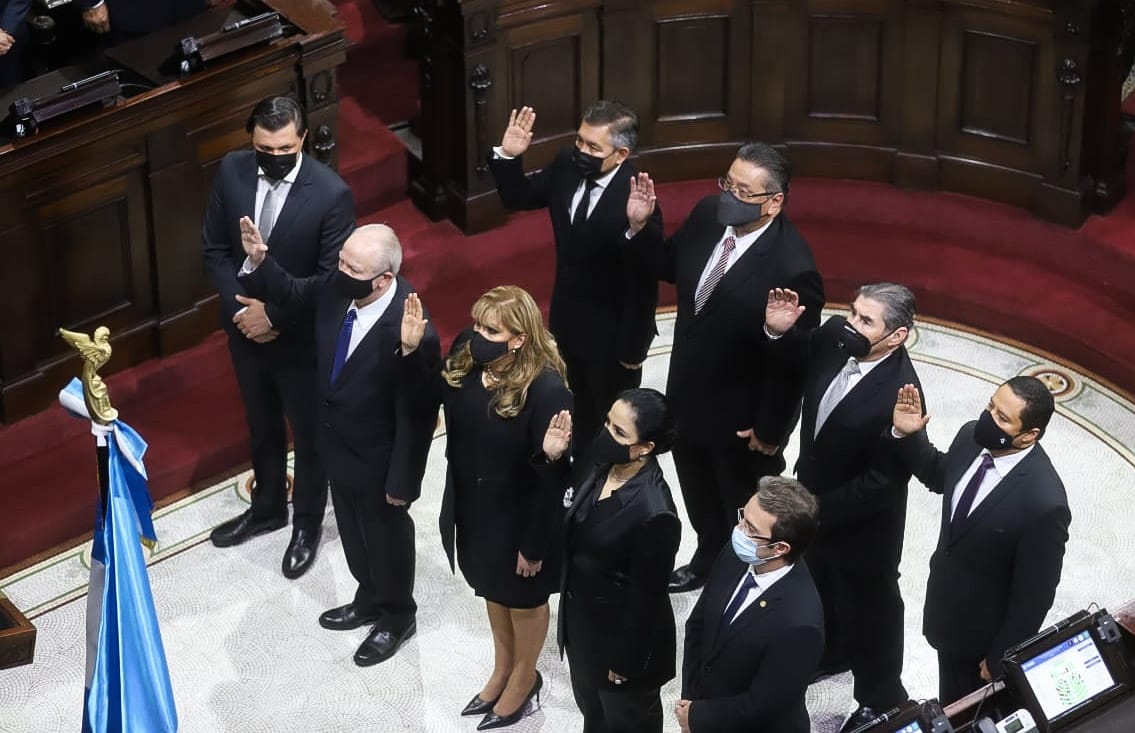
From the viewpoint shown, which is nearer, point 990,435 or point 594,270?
point 990,435

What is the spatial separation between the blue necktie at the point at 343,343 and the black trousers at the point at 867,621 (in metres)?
1.46

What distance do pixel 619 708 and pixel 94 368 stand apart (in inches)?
66.3

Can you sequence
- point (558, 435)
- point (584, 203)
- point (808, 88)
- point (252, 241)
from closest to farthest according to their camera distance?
point (558, 435) < point (252, 241) < point (584, 203) < point (808, 88)

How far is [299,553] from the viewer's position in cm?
698

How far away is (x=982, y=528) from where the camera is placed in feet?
18.0

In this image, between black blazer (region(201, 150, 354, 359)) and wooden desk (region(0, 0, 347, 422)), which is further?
wooden desk (region(0, 0, 347, 422))

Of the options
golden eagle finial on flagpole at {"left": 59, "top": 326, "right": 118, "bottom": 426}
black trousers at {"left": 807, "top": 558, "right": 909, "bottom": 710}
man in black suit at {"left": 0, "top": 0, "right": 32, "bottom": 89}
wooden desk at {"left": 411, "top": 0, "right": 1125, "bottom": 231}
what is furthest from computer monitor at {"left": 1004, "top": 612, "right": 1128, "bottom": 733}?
man in black suit at {"left": 0, "top": 0, "right": 32, "bottom": 89}

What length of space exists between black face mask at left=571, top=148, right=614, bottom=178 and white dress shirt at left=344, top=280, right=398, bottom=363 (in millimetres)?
761

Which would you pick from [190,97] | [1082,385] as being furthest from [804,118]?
[190,97]

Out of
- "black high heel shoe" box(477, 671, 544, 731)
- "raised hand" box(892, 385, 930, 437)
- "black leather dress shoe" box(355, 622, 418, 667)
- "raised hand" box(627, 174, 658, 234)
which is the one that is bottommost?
"black high heel shoe" box(477, 671, 544, 731)

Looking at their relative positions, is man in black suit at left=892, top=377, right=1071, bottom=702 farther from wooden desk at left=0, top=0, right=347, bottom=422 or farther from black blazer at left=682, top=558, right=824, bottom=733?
wooden desk at left=0, top=0, right=347, bottom=422

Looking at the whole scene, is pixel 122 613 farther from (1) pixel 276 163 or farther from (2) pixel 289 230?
(1) pixel 276 163

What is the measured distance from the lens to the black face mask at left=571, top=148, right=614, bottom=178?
21.2 feet

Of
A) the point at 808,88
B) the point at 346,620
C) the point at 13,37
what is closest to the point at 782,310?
the point at 346,620
